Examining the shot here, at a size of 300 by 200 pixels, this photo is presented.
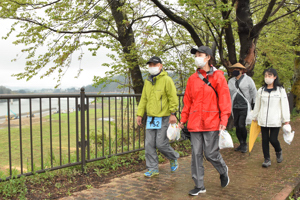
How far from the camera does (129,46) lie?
10914 mm

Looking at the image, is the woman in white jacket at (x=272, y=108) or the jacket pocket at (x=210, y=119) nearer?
the jacket pocket at (x=210, y=119)

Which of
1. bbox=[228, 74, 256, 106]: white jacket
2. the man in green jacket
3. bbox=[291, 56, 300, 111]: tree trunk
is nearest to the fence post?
the man in green jacket

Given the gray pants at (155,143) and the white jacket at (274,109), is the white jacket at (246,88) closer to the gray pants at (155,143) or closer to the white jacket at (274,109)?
the white jacket at (274,109)

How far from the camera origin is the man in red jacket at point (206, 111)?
13.7 feet

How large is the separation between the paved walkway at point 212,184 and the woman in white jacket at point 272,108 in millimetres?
523

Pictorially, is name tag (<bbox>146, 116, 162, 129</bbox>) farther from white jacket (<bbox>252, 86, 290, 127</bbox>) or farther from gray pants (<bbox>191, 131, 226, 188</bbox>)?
white jacket (<bbox>252, 86, 290, 127</bbox>)

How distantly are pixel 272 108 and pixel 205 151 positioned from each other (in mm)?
2298

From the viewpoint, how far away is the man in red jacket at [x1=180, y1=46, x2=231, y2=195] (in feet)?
13.7

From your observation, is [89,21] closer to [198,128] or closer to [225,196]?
[198,128]

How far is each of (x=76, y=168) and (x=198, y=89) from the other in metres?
2.86

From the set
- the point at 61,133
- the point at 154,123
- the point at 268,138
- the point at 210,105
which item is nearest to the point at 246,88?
the point at 268,138

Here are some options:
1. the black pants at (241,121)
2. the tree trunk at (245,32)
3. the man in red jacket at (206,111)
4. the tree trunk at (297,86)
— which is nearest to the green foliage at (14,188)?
the man in red jacket at (206,111)

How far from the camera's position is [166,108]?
5160mm

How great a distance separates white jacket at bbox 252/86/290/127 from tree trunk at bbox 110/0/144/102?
584 centimetres
